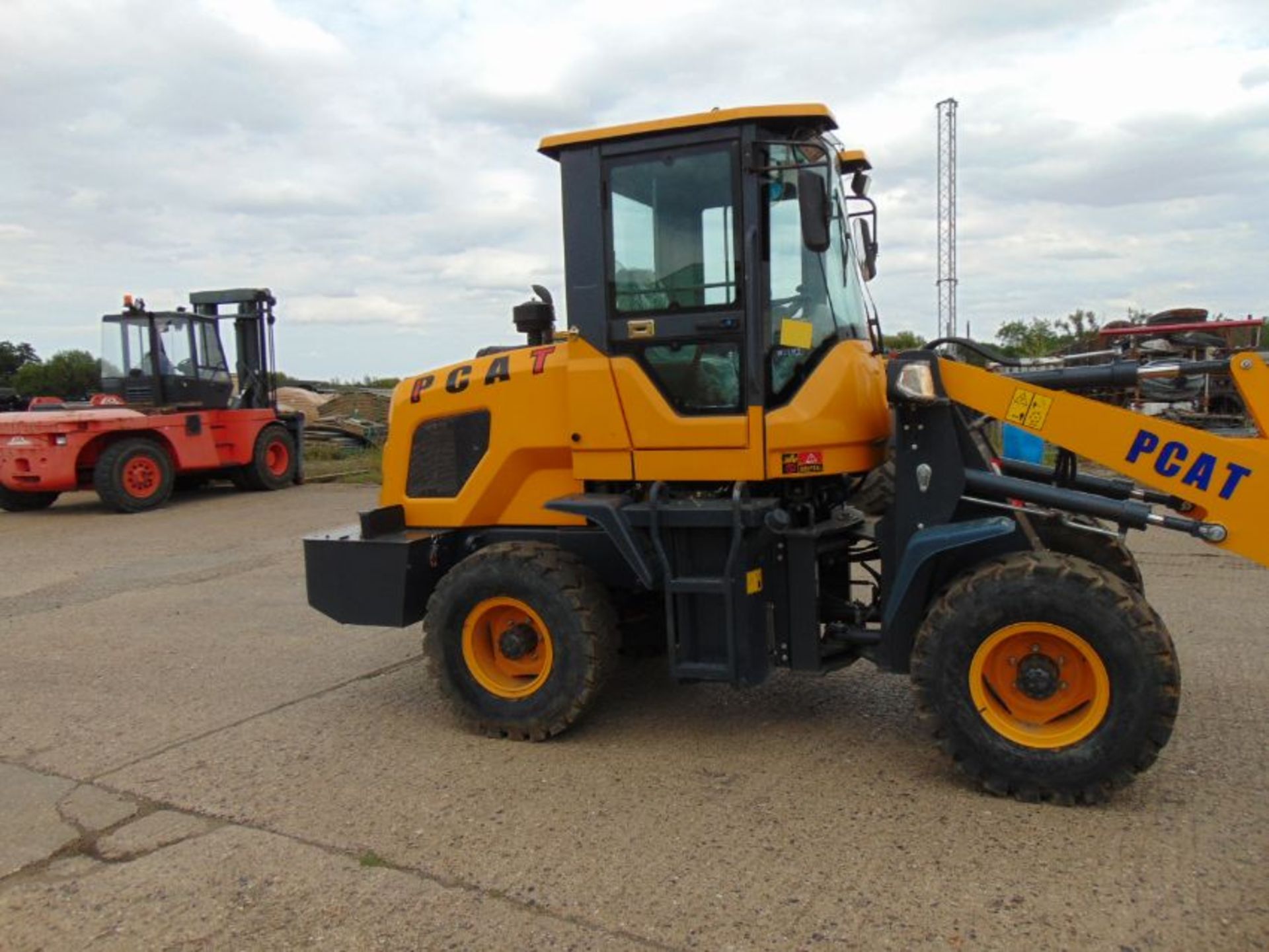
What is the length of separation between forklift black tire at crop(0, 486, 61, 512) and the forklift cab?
1845 millimetres

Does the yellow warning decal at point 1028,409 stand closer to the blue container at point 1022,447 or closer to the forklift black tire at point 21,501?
the blue container at point 1022,447

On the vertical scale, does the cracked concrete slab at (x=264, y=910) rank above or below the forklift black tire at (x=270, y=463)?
below

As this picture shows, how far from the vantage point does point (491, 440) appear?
505 centimetres

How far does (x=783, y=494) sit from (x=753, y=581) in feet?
1.43

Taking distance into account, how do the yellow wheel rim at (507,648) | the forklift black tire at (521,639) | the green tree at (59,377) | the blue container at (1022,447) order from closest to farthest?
the forklift black tire at (521,639)
the yellow wheel rim at (507,648)
the blue container at (1022,447)
the green tree at (59,377)

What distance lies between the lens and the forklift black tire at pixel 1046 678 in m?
3.62

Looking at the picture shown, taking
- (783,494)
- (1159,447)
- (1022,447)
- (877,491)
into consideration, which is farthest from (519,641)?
(1022,447)

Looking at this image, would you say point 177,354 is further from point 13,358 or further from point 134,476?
point 13,358

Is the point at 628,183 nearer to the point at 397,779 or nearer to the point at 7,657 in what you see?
the point at 397,779

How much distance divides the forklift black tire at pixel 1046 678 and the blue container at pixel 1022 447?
130 inches

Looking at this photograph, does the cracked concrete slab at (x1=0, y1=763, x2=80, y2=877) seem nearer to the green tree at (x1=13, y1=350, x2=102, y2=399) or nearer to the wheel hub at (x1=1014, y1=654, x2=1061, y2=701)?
the wheel hub at (x1=1014, y1=654, x2=1061, y2=701)

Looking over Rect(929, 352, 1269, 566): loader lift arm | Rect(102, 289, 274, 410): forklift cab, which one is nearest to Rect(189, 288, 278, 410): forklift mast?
Rect(102, 289, 274, 410): forklift cab

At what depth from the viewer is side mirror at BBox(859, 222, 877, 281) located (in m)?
4.93

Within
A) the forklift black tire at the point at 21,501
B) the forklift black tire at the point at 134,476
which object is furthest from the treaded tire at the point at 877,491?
the forklift black tire at the point at 21,501
